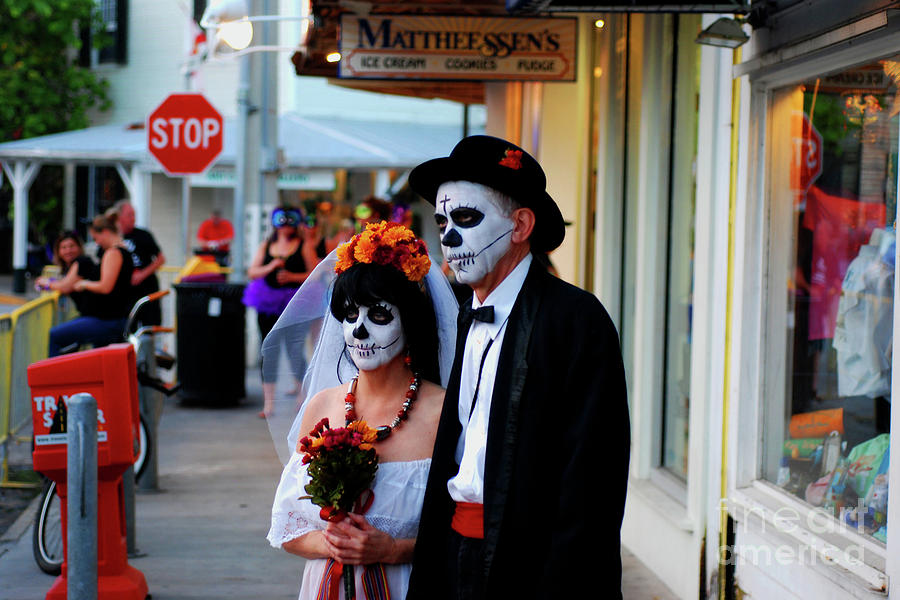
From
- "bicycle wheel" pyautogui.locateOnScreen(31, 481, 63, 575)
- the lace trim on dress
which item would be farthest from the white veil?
"bicycle wheel" pyautogui.locateOnScreen(31, 481, 63, 575)

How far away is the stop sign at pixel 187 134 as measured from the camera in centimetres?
1008

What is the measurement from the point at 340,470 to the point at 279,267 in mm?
7810

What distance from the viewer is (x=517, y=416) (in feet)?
9.00

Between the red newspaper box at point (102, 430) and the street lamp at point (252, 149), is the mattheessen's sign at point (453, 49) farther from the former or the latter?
the street lamp at point (252, 149)

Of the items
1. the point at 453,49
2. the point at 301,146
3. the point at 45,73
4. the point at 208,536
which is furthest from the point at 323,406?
the point at 45,73

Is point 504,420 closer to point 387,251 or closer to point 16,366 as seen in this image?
point 387,251

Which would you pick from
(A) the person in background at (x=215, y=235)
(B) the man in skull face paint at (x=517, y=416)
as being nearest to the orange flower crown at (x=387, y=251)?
(B) the man in skull face paint at (x=517, y=416)

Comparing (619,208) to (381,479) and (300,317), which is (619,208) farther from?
(381,479)

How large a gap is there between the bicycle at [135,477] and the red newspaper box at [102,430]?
55cm

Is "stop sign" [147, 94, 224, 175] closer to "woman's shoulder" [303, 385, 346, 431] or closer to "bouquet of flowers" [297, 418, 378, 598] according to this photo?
"woman's shoulder" [303, 385, 346, 431]

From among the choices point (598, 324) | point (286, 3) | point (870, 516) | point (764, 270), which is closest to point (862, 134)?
point (764, 270)

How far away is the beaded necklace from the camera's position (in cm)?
322

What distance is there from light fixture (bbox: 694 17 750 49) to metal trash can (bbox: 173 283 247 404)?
733 centimetres

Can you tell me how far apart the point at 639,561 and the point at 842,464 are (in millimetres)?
2059
